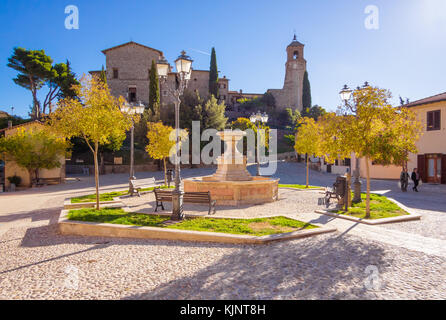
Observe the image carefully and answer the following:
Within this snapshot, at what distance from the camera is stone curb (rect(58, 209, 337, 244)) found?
6.02m

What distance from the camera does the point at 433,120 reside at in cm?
2027

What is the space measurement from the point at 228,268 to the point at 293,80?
216 ft

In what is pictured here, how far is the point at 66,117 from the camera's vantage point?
9133mm

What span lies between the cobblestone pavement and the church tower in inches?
2443

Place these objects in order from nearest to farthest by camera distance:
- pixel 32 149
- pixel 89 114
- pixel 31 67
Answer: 1. pixel 89 114
2. pixel 32 149
3. pixel 31 67

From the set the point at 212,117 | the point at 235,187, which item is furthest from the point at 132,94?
the point at 235,187

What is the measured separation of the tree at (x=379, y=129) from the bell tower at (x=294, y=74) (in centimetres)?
5936

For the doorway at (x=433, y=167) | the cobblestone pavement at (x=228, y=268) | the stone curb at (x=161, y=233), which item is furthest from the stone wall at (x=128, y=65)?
the cobblestone pavement at (x=228, y=268)

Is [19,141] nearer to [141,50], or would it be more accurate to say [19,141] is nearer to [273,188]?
[273,188]

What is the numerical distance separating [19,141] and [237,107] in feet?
155

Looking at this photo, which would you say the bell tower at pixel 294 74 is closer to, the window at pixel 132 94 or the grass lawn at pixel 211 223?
the window at pixel 132 94

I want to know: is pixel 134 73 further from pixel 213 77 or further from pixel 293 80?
pixel 293 80

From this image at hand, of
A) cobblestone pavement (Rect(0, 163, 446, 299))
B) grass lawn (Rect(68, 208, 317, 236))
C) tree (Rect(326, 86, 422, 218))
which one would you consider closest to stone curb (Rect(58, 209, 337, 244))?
cobblestone pavement (Rect(0, 163, 446, 299))
